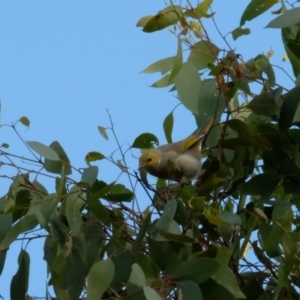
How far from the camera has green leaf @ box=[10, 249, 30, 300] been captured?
5.08 ft

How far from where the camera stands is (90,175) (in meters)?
1.49

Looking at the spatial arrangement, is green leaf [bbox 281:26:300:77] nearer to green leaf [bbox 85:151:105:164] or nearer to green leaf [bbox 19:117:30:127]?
green leaf [bbox 85:151:105:164]

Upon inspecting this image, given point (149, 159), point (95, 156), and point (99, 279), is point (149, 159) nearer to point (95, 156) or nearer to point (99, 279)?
point (95, 156)

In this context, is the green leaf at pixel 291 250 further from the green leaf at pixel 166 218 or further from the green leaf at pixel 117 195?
the green leaf at pixel 117 195

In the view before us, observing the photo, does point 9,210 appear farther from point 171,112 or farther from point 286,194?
point 286,194

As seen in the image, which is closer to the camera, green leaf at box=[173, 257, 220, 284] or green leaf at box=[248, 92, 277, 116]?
green leaf at box=[173, 257, 220, 284]

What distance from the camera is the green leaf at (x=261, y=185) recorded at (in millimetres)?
1624

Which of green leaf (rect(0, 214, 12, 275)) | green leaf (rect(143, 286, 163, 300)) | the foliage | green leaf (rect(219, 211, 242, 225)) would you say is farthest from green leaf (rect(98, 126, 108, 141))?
green leaf (rect(143, 286, 163, 300))

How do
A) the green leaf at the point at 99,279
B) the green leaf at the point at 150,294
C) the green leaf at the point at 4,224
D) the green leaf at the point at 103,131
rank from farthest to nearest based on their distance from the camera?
the green leaf at the point at 103,131, the green leaf at the point at 4,224, the green leaf at the point at 99,279, the green leaf at the point at 150,294

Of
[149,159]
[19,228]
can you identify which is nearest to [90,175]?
[19,228]

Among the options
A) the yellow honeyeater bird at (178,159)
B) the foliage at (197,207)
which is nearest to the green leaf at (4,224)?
the foliage at (197,207)

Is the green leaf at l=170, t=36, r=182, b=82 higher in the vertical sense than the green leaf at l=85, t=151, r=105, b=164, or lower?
higher

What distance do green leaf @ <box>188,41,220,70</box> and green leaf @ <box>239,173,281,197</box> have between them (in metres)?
0.28

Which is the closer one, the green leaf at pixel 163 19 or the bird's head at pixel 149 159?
the green leaf at pixel 163 19
